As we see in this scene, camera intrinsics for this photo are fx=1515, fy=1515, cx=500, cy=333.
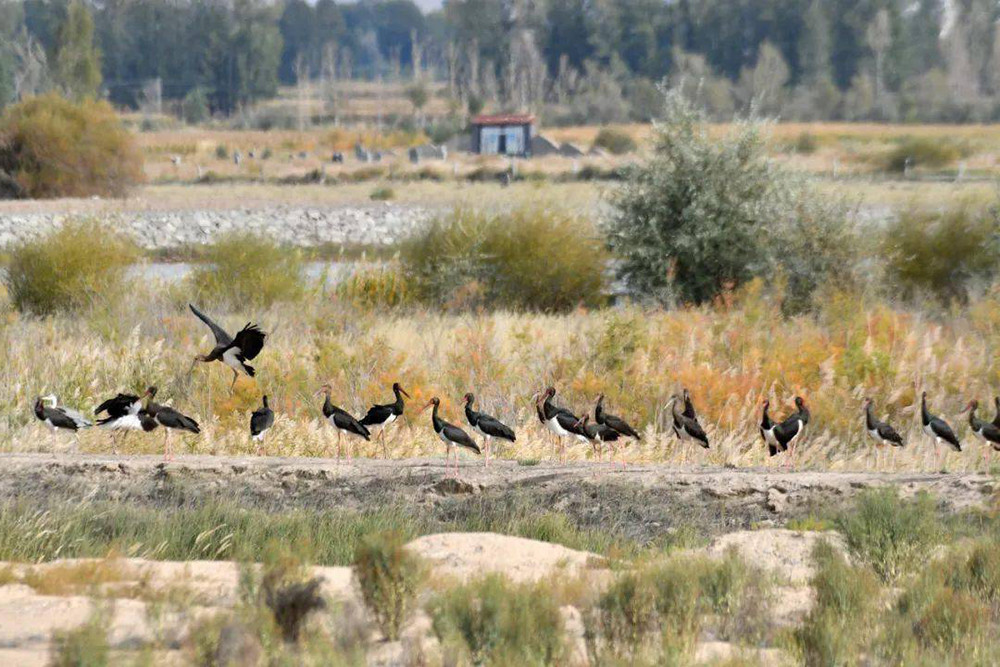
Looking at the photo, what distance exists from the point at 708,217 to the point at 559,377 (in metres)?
8.62

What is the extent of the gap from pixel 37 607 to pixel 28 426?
6.55 m

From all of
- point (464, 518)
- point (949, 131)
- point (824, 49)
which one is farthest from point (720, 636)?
point (824, 49)

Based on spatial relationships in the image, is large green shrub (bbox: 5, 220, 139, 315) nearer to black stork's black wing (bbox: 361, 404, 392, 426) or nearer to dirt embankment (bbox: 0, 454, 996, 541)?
dirt embankment (bbox: 0, 454, 996, 541)

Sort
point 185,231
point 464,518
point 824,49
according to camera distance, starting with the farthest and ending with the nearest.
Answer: point 824,49
point 185,231
point 464,518

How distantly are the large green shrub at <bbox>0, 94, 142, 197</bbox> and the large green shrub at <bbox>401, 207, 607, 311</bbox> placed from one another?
98.2 feet

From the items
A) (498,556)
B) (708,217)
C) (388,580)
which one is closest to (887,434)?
(498,556)

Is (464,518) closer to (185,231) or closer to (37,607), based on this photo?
(37,607)

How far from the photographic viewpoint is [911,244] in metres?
27.1

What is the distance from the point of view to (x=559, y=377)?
17.2 meters

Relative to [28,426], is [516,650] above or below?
Answer: above

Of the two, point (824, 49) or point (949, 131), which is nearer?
point (949, 131)

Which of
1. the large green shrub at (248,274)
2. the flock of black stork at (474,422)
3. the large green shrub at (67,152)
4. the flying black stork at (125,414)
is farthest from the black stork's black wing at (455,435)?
the large green shrub at (67,152)

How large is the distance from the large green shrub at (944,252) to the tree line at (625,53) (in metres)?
87.4

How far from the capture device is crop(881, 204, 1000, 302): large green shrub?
26.5 meters
